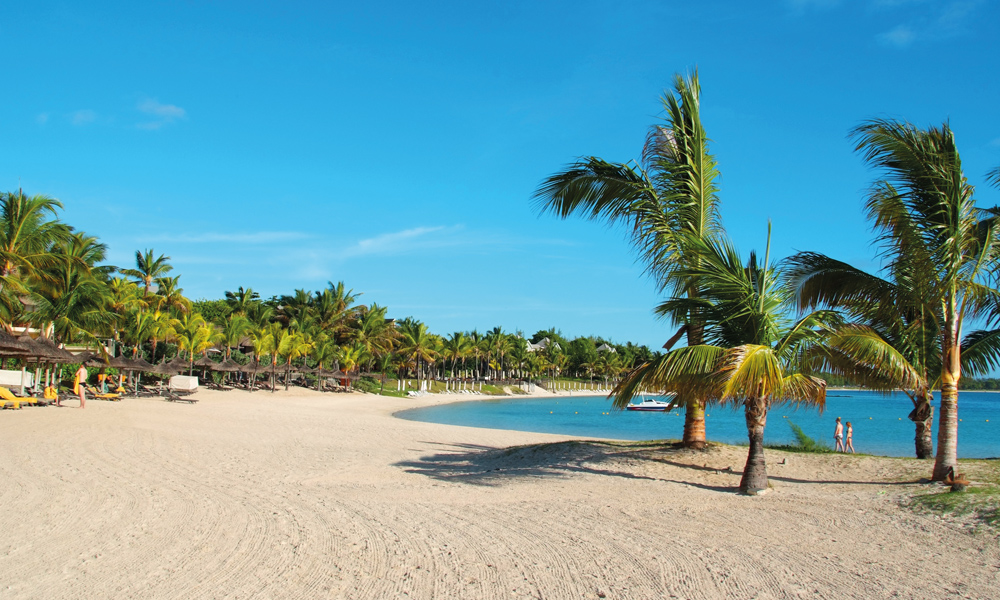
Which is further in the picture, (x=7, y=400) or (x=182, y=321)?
(x=182, y=321)

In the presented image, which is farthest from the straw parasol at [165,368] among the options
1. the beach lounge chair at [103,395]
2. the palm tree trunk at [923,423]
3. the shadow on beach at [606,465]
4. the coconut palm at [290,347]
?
the palm tree trunk at [923,423]

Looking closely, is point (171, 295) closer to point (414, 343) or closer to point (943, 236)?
point (414, 343)

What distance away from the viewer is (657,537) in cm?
590

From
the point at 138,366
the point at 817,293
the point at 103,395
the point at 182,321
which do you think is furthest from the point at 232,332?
the point at 817,293

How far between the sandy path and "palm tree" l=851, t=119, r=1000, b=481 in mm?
1769

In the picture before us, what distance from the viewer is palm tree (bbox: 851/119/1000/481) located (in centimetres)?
803

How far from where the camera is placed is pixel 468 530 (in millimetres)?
6164

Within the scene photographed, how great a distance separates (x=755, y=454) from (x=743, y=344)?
1484 millimetres

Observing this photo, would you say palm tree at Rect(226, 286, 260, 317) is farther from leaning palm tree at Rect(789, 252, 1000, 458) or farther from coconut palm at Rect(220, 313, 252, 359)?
leaning palm tree at Rect(789, 252, 1000, 458)

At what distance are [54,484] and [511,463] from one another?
677cm

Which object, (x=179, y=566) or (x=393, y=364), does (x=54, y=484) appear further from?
(x=393, y=364)

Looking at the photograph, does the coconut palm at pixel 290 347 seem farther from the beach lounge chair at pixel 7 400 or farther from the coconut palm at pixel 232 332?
the beach lounge chair at pixel 7 400

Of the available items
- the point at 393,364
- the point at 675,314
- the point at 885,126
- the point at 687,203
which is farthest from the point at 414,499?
the point at 393,364

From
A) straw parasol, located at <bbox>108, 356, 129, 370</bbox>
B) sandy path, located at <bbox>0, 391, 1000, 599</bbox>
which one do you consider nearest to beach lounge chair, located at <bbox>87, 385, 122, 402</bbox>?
straw parasol, located at <bbox>108, 356, 129, 370</bbox>
